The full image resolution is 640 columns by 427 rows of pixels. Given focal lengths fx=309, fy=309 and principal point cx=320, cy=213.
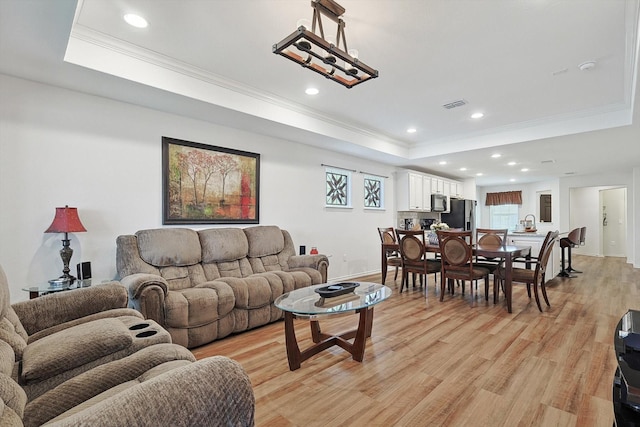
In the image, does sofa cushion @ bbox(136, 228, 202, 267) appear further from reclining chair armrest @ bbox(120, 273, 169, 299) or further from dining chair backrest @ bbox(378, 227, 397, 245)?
dining chair backrest @ bbox(378, 227, 397, 245)

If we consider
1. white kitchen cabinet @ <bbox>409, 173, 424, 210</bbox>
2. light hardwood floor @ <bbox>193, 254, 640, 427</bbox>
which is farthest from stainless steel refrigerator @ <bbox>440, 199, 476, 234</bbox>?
light hardwood floor @ <bbox>193, 254, 640, 427</bbox>

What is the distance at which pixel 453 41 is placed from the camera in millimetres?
2588

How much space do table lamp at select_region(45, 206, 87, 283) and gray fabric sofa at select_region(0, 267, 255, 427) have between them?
0.97m

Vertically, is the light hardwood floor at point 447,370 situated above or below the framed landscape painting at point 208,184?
below

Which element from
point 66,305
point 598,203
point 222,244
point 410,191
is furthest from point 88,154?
point 598,203

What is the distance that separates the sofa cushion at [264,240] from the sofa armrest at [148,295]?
1.32 meters

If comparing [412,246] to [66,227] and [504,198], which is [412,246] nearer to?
[66,227]

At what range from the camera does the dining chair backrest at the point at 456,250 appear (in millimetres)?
3965

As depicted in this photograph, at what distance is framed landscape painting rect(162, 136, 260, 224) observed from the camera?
350 centimetres

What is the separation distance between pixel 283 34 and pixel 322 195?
2976mm

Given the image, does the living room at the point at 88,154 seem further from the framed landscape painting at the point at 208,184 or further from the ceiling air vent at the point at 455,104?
the ceiling air vent at the point at 455,104

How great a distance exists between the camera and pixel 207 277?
3309 millimetres

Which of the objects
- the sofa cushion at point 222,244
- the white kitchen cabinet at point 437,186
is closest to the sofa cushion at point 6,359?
the sofa cushion at point 222,244

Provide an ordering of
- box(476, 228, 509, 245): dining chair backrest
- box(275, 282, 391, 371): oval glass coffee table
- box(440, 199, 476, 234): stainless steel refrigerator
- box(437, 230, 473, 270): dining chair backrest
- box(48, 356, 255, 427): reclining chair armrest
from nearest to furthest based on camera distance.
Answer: box(48, 356, 255, 427): reclining chair armrest < box(275, 282, 391, 371): oval glass coffee table < box(437, 230, 473, 270): dining chair backrest < box(476, 228, 509, 245): dining chair backrest < box(440, 199, 476, 234): stainless steel refrigerator
